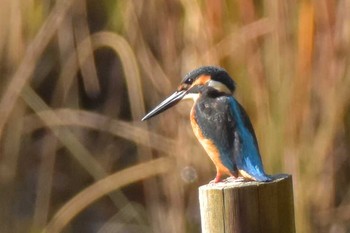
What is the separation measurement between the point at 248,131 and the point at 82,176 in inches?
87.9

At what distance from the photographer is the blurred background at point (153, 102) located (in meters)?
3.44

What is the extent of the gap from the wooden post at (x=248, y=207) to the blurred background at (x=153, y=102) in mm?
1405

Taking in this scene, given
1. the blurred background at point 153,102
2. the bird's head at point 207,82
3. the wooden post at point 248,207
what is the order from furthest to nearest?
the blurred background at point 153,102 → the bird's head at point 207,82 → the wooden post at point 248,207

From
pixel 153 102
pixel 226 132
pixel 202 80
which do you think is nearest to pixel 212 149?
pixel 226 132

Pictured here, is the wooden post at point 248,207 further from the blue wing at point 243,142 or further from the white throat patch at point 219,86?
the white throat patch at point 219,86

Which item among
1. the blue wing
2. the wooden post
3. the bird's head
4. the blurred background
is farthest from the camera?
the blurred background

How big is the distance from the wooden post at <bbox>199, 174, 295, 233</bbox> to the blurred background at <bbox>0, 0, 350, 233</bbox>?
141cm

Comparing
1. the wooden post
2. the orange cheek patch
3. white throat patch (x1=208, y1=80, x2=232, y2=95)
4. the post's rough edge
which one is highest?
the orange cheek patch

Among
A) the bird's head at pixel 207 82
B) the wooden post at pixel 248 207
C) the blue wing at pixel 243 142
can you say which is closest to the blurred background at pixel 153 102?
the bird's head at pixel 207 82

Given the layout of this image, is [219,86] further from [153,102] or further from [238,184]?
[153,102]

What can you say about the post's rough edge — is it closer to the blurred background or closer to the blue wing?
the blue wing

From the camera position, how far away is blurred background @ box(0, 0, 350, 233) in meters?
3.44

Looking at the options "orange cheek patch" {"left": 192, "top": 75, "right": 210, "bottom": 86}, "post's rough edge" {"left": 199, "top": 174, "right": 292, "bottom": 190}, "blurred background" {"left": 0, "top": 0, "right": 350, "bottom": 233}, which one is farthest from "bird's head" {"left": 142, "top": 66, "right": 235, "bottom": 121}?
"blurred background" {"left": 0, "top": 0, "right": 350, "bottom": 233}

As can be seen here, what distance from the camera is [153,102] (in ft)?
12.4
